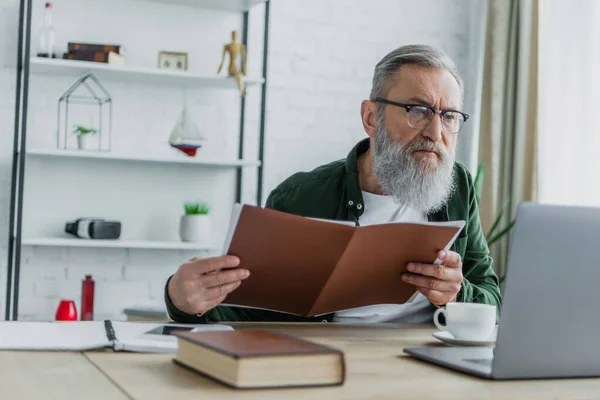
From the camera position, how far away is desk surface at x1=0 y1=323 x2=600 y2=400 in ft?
3.09

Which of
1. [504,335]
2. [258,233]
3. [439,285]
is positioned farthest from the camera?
[439,285]

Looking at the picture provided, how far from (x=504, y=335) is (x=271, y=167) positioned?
2.72m

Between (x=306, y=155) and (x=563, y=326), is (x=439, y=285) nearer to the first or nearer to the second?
(x=563, y=326)

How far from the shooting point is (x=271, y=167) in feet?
12.1

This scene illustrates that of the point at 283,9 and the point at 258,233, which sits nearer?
the point at 258,233

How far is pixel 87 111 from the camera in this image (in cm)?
340

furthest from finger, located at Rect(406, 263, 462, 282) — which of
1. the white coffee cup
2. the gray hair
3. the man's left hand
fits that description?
the gray hair

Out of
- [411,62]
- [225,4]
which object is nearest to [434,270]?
[411,62]

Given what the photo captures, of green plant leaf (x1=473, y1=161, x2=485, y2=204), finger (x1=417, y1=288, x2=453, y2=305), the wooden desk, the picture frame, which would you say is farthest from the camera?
green plant leaf (x1=473, y1=161, x2=485, y2=204)

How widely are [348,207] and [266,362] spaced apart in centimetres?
113

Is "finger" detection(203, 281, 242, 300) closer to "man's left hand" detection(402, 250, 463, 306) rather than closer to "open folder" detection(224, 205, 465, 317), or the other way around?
"open folder" detection(224, 205, 465, 317)

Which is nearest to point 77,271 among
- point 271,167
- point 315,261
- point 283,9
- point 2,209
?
point 2,209

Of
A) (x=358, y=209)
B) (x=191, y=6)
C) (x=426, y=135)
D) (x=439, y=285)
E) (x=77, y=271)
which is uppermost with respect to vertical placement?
(x=191, y=6)

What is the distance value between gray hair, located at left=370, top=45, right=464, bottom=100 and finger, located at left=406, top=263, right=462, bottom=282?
0.65 m
